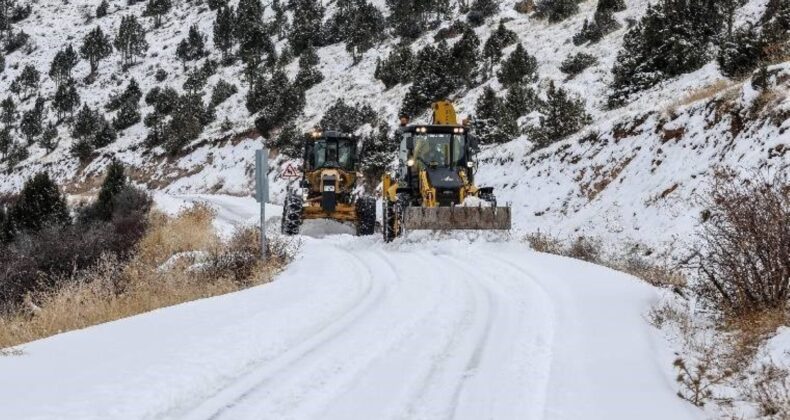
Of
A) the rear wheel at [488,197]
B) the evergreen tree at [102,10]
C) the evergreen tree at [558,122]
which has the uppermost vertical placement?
the evergreen tree at [102,10]

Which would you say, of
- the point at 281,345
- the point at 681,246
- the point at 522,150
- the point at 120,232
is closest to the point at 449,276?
the point at 281,345

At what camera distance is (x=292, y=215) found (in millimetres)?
18078

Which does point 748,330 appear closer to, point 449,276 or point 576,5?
point 449,276

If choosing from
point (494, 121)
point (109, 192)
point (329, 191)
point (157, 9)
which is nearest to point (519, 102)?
point (494, 121)

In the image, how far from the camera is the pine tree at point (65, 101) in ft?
234

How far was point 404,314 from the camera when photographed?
6.77 m

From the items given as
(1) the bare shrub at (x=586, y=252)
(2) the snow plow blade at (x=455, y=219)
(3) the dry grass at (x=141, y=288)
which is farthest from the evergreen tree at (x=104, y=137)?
(1) the bare shrub at (x=586, y=252)

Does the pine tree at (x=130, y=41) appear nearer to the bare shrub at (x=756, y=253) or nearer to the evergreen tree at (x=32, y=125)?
the evergreen tree at (x=32, y=125)

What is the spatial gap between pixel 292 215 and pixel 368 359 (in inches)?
525

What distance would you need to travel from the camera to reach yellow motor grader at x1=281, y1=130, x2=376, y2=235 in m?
18.4

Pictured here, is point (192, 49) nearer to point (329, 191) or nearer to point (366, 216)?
point (329, 191)

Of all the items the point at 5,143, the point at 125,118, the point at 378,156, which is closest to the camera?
the point at 378,156

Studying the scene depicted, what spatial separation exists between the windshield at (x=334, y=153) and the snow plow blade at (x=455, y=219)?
5.89m

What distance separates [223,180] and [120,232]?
26277 mm
